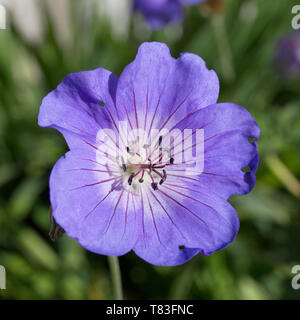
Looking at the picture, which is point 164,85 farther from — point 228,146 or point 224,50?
point 224,50

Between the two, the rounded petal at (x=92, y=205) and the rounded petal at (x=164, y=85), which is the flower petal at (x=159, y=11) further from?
the rounded petal at (x=92, y=205)

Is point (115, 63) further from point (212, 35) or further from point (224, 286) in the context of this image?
point (224, 286)

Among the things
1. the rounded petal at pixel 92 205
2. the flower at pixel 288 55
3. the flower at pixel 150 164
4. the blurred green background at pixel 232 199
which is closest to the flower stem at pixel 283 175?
the blurred green background at pixel 232 199

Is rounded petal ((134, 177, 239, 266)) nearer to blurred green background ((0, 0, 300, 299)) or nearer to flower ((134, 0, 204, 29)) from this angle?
blurred green background ((0, 0, 300, 299))

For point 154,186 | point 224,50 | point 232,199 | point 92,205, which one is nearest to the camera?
point 92,205

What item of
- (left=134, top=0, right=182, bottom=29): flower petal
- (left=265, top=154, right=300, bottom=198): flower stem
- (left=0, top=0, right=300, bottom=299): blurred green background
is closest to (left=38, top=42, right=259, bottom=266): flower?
(left=0, top=0, right=300, bottom=299): blurred green background

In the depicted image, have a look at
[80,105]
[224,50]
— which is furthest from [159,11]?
[80,105]
